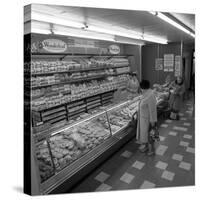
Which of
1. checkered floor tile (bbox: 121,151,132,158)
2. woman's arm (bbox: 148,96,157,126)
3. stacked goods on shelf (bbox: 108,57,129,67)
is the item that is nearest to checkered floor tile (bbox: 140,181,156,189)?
checkered floor tile (bbox: 121,151,132,158)

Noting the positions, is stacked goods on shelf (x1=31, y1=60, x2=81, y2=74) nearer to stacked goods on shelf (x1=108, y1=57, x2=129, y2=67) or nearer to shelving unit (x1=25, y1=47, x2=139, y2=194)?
shelving unit (x1=25, y1=47, x2=139, y2=194)

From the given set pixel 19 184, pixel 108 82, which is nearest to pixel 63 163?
pixel 19 184

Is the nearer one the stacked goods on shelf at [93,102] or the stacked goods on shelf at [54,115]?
the stacked goods on shelf at [54,115]

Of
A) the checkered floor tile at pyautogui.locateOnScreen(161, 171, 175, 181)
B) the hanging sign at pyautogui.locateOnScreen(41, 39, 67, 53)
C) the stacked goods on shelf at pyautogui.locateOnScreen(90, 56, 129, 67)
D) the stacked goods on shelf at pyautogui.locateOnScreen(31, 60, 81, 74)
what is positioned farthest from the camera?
the stacked goods on shelf at pyautogui.locateOnScreen(90, 56, 129, 67)

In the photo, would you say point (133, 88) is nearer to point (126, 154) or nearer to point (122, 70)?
point (122, 70)

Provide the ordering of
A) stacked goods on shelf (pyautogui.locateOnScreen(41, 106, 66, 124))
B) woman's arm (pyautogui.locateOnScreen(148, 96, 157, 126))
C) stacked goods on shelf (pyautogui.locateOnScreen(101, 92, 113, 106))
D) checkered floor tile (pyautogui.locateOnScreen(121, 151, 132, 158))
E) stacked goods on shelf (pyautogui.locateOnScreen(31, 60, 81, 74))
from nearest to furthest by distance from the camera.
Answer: woman's arm (pyautogui.locateOnScreen(148, 96, 157, 126)) → checkered floor tile (pyautogui.locateOnScreen(121, 151, 132, 158)) → stacked goods on shelf (pyautogui.locateOnScreen(31, 60, 81, 74)) → stacked goods on shelf (pyautogui.locateOnScreen(41, 106, 66, 124)) → stacked goods on shelf (pyautogui.locateOnScreen(101, 92, 113, 106))

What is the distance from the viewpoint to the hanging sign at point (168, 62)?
4.23 m

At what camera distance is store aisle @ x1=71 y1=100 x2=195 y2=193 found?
276cm

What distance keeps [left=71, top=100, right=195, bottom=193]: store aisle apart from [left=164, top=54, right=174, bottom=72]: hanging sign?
181cm

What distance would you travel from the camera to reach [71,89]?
4.96 m

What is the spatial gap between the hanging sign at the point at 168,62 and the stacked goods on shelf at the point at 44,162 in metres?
3.41

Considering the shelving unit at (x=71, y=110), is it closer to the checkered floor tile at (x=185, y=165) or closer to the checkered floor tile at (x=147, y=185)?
the checkered floor tile at (x=147, y=185)

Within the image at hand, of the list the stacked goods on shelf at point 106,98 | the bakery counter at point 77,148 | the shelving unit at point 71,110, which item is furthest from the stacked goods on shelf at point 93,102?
the bakery counter at point 77,148

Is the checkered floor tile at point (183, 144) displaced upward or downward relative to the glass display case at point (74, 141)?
downward
